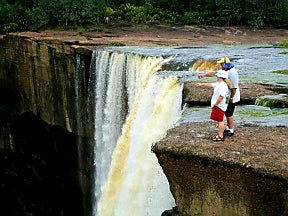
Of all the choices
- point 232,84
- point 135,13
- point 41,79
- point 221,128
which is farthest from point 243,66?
point 135,13

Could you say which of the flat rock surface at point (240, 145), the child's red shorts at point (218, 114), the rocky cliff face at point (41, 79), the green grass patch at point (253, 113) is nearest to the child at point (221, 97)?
the child's red shorts at point (218, 114)

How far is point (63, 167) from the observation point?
19.1m

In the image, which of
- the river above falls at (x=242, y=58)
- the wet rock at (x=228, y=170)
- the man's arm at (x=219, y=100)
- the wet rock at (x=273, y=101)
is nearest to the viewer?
the wet rock at (x=228, y=170)

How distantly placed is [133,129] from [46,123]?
783 centimetres

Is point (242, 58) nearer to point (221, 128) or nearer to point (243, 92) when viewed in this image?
point (243, 92)

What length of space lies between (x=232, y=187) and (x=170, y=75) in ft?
19.0

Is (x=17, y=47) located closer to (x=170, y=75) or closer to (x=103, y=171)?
(x=103, y=171)

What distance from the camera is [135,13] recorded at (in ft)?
85.3

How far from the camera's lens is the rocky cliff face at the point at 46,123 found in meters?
17.5

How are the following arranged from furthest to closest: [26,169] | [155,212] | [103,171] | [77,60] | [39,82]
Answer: [26,169] < [39,82] < [77,60] < [103,171] < [155,212]

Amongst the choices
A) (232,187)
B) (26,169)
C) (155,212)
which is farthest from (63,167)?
(232,187)

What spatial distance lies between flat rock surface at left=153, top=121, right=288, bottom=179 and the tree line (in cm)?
1795

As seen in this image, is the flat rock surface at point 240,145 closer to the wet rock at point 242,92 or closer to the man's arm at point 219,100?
the man's arm at point 219,100

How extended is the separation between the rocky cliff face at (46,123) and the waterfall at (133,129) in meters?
1.64
